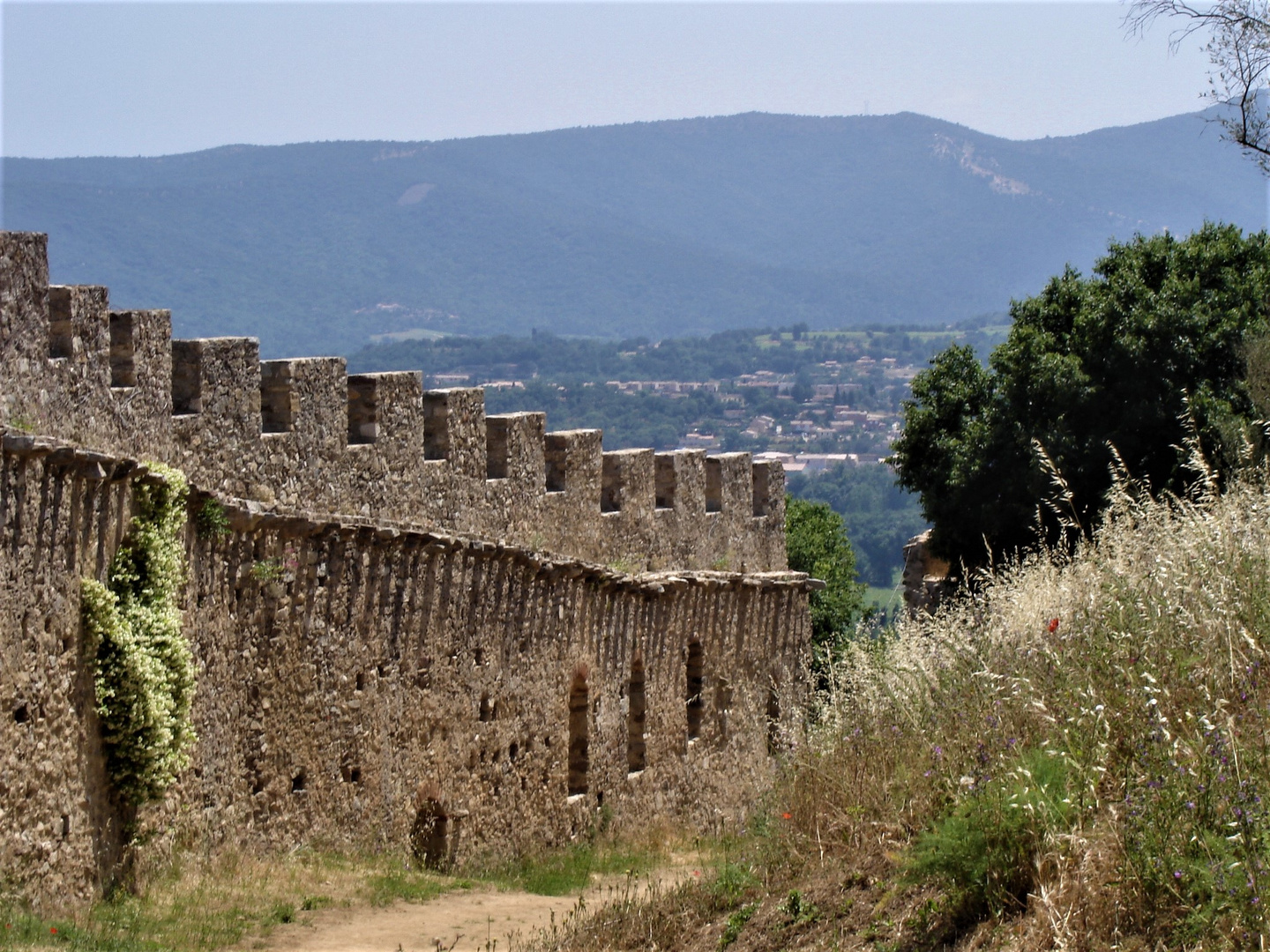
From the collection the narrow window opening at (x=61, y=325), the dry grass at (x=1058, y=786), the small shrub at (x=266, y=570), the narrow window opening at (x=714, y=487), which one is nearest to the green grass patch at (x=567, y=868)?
the small shrub at (x=266, y=570)

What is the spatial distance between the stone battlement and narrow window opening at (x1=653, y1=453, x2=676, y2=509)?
0.07ft

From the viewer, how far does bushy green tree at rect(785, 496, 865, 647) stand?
26266 mm

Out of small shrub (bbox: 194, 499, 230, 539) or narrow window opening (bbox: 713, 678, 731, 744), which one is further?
narrow window opening (bbox: 713, 678, 731, 744)

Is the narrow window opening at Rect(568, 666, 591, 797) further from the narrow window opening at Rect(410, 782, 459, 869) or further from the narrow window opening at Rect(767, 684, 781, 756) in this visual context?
the narrow window opening at Rect(767, 684, 781, 756)

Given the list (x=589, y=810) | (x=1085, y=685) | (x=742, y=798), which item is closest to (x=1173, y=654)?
(x=1085, y=685)

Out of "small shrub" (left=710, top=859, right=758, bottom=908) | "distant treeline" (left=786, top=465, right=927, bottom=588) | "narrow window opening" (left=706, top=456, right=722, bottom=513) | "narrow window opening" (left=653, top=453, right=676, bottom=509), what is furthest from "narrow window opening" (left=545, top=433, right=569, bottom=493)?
"distant treeline" (left=786, top=465, right=927, bottom=588)

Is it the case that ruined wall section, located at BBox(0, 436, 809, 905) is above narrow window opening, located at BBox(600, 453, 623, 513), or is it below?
below

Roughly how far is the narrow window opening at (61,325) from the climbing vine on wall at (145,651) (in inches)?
36.7

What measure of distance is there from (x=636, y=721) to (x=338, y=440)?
5.79 meters

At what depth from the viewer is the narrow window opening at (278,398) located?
1182 cm

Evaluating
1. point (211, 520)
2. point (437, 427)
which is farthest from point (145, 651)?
point (437, 427)

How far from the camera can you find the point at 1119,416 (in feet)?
67.5

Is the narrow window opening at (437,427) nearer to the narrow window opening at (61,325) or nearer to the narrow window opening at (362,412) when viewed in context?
the narrow window opening at (362,412)

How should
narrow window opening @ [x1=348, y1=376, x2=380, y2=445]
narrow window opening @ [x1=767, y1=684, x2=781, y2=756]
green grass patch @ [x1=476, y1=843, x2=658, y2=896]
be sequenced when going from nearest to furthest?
narrow window opening @ [x1=348, y1=376, x2=380, y2=445]
green grass patch @ [x1=476, y1=843, x2=658, y2=896]
narrow window opening @ [x1=767, y1=684, x2=781, y2=756]
